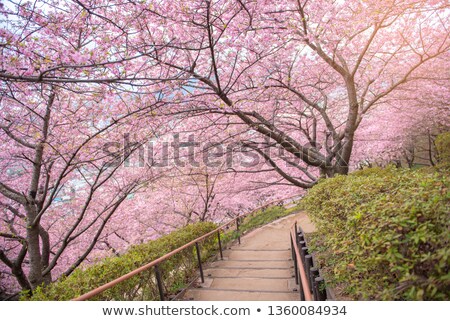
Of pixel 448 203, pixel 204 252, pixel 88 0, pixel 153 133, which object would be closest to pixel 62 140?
pixel 153 133

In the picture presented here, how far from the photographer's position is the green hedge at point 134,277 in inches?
161

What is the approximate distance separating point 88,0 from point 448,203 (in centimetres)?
543

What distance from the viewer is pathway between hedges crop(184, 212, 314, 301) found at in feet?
17.7

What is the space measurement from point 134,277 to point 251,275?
3019 millimetres

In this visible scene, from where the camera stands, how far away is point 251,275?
663 cm

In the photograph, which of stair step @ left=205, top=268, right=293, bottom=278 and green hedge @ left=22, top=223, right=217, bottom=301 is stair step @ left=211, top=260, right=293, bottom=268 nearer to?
stair step @ left=205, top=268, right=293, bottom=278

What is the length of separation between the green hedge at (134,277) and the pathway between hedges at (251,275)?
54 centimetres

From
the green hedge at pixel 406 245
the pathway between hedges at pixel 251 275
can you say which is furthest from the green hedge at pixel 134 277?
the green hedge at pixel 406 245

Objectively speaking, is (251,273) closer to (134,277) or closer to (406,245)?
(134,277)

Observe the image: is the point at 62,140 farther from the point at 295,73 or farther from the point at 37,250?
the point at 295,73

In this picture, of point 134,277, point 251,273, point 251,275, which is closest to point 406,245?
point 134,277

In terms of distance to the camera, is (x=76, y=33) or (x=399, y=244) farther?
(x=76, y=33)

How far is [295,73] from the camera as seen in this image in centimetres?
941

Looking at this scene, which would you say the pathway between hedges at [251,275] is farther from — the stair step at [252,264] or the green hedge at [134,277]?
the green hedge at [134,277]
